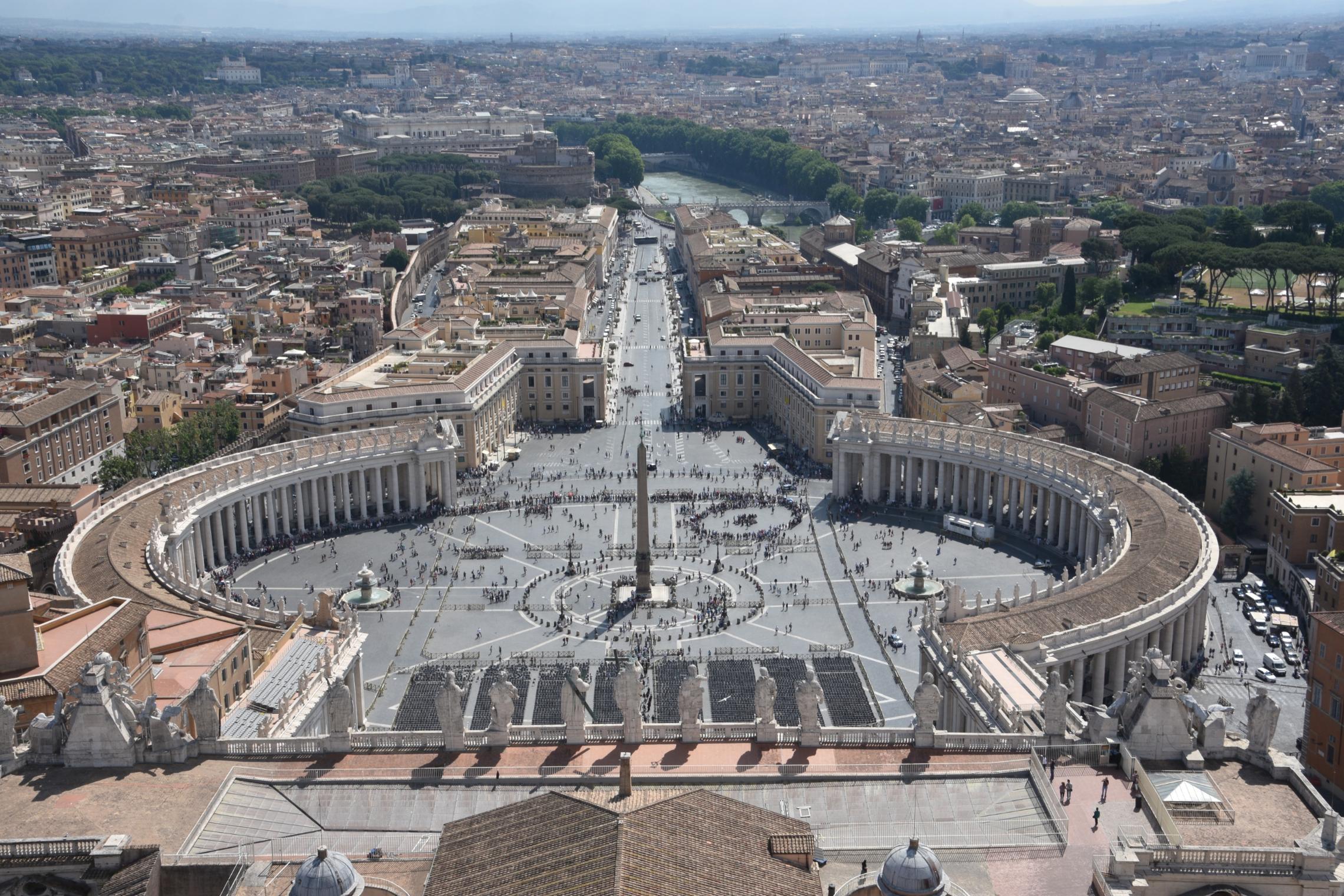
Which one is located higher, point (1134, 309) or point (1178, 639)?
point (1134, 309)

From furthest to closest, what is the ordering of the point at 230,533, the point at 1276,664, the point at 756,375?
the point at 756,375
the point at 230,533
the point at 1276,664

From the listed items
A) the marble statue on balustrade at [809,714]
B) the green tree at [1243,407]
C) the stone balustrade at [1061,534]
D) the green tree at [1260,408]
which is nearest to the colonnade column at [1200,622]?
the stone balustrade at [1061,534]

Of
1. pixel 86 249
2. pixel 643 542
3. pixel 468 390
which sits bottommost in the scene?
pixel 643 542

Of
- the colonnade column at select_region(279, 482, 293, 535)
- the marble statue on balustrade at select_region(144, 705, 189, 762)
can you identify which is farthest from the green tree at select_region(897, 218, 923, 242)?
the marble statue on balustrade at select_region(144, 705, 189, 762)

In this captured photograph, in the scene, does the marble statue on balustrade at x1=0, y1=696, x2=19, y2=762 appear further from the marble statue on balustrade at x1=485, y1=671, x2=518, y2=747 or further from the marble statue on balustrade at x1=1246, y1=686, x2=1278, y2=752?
the marble statue on balustrade at x1=1246, y1=686, x2=1278, y2=752

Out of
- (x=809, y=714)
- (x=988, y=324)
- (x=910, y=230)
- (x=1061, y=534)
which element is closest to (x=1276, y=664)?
(x=1061, y=534)

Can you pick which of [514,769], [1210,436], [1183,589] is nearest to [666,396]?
[1210,436]

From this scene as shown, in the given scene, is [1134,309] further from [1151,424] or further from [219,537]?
[219,537]
